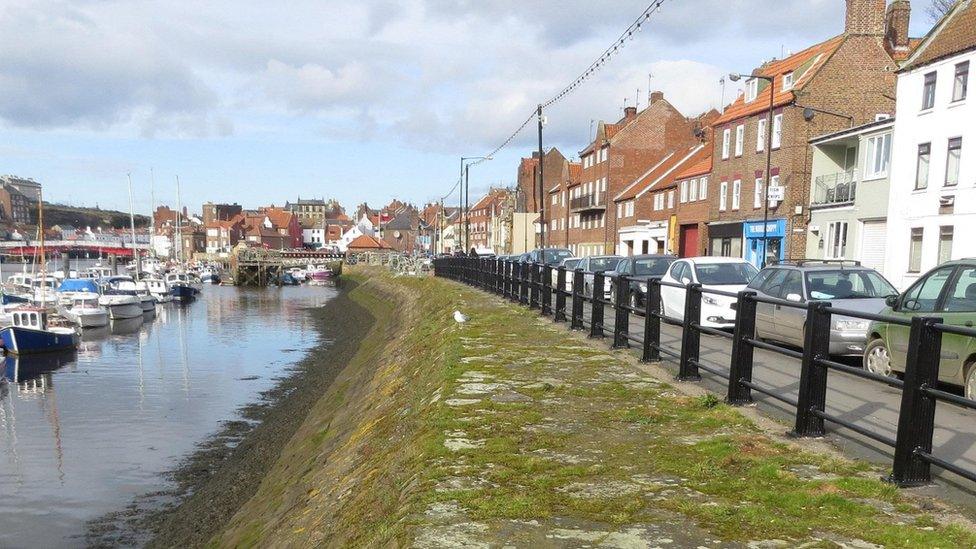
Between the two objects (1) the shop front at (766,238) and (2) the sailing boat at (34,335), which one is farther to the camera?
(1) the shop front at (766,238)

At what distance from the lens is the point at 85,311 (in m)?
46.9

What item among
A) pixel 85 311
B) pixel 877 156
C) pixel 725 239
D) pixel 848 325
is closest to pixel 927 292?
pixel 848 325

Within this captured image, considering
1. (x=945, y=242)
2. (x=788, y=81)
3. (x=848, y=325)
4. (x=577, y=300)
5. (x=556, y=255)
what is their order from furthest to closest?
1. (x=788, y=81)
2. (x=556, y=255)
3. (x=945, y=242)
4. (x=577, y=300)
5. (x=848, y=325)

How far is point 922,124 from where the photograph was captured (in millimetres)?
26156

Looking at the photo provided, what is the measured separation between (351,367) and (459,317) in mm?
13097

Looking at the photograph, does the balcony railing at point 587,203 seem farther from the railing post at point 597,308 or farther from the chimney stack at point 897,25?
the railing post at point 597,308

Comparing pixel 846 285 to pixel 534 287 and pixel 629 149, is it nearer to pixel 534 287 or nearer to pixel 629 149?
pixel 534 287

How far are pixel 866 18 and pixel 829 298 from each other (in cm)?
2957

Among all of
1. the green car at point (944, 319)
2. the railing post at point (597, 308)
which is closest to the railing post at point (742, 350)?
the green car at point (944, 319)

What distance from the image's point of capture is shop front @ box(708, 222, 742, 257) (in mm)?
39000

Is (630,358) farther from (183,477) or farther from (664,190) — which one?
(664,190)

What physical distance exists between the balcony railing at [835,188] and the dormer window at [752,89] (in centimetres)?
844

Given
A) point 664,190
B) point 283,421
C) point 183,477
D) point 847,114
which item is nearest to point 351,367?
point 283,421

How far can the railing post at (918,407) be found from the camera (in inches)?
182
